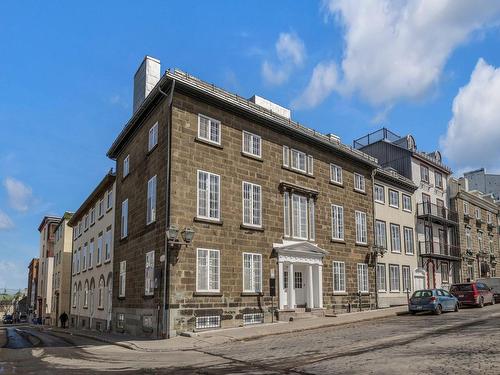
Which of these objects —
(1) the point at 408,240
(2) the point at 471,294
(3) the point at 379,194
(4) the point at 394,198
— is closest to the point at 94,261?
(3) the point at 379,194

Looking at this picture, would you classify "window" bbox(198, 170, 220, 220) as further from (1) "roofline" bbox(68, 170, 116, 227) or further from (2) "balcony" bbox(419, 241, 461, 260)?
(2) "balcony" bbox(419, 241, 461, 260)

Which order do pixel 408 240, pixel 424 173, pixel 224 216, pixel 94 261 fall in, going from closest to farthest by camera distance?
pixel 224 216, pixel 94 261, pixel 408 240, pixel 424 173

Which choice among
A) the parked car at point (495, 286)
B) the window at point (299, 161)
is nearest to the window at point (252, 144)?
the window at point (299, 161)

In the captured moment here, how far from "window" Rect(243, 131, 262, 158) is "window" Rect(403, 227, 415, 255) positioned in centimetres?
1753

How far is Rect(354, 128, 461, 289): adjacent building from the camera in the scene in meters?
39.1

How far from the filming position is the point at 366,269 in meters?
30.7

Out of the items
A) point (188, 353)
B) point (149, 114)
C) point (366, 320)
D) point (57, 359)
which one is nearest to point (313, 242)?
point (366, 320)

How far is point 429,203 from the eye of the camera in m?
39.5

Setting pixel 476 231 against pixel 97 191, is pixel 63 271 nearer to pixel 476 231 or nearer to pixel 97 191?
pixel 97 191

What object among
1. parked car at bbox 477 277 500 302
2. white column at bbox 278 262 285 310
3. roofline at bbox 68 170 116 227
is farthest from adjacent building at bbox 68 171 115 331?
parked car at bbox 477 277 500 302

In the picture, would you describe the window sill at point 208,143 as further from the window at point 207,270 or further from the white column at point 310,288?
the white column at point 310,288

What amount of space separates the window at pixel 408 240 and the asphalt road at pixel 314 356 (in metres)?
19.1

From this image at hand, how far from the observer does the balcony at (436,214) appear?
39.1 meters

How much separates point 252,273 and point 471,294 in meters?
16.0
